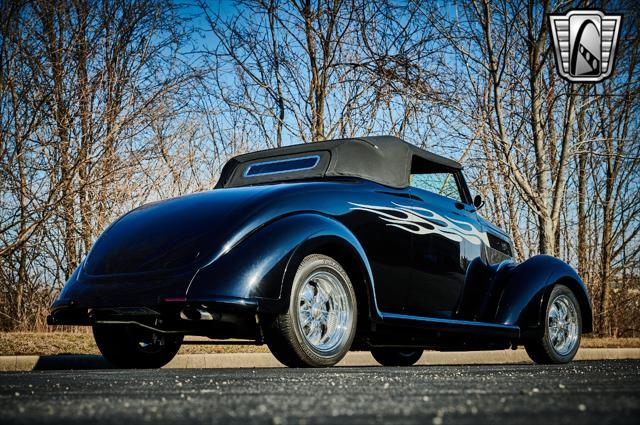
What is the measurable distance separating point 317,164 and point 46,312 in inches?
235

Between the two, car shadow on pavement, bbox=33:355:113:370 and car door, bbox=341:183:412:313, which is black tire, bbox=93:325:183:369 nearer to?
car shadow on pavement, bbox=33:355:113:370

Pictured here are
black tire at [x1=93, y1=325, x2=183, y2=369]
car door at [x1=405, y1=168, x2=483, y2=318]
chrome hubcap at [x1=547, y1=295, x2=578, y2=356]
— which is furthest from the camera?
chrome hubcap at [x1=547, y1=295, x2=578, y2=356]

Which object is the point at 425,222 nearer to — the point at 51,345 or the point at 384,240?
the point at 384,240

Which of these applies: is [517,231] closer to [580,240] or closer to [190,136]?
[580,240]

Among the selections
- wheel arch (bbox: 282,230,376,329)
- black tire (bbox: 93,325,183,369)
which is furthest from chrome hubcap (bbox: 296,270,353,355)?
black tire (bbox: 93,325,183,369)

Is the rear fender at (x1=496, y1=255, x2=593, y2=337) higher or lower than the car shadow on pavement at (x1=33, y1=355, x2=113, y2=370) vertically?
higher

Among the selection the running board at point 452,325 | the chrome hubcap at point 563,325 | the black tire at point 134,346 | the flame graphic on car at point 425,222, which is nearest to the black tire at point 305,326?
the running board at point 452,325

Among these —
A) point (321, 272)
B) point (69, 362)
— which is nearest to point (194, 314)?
point (321, 272)

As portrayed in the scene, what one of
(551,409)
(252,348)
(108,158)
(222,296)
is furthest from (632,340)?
(551,409)

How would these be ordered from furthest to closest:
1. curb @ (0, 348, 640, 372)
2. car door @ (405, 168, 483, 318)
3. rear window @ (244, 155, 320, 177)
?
1. curb @ (0, 348, 640, 372)
2. rear window @ (244, 155, 320, 177)
3. car door @ (405, 168, 483, 318)

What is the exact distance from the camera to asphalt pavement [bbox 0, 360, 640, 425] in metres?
2.21

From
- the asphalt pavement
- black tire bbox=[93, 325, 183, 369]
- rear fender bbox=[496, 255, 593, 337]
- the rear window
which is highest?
the rear window

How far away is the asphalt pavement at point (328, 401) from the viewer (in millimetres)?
2209

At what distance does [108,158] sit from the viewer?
433 inches
